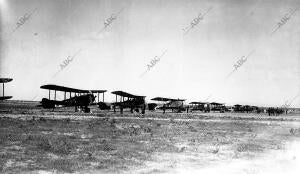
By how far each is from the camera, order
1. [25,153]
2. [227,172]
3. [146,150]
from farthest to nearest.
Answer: [146,150] < [25,153] < [227,172]

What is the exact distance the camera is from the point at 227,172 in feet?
29.5

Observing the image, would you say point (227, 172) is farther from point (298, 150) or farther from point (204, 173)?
point (298, 150)

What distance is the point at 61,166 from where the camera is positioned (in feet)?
29.6

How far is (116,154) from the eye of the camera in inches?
445

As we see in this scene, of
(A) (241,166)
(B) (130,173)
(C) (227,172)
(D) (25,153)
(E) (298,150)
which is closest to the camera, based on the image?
(B) (130,173)

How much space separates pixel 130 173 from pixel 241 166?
11.5 feet

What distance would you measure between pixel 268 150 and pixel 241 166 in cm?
432

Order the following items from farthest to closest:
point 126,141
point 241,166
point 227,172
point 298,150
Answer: point 126,141 → point 298,150 → point 241,166 → point 227,172

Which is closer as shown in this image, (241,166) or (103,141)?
(241,166)

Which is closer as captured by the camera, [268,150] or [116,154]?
[116,154]

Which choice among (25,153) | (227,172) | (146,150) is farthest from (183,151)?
(25,153)

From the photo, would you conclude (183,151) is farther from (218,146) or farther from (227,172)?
(227,172)

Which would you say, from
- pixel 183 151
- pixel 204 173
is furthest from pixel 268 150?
pixel 204 173

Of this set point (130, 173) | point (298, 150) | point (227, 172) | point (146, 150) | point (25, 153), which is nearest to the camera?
point (130, 173)
